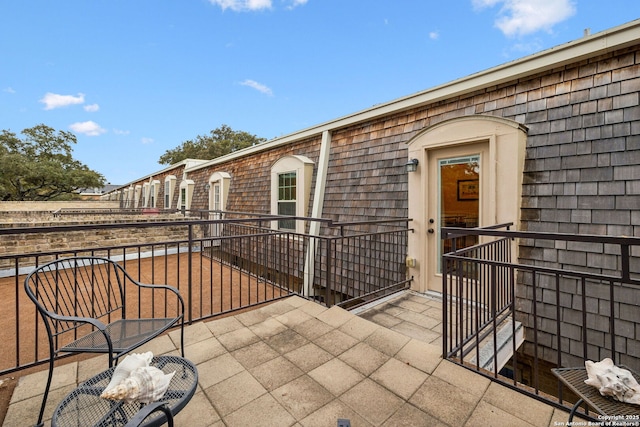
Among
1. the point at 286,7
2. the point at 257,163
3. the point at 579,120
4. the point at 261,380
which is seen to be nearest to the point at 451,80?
the point at 579,120

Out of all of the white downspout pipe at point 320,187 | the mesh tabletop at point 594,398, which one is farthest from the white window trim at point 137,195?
the mesh tabletop at point 594,398

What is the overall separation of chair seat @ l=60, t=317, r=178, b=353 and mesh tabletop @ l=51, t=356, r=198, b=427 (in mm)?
325

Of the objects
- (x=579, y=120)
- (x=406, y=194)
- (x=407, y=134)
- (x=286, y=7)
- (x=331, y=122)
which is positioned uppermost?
(x=286, y=7)

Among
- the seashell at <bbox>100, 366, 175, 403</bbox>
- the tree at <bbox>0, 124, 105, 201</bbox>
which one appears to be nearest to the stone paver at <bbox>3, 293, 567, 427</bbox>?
Result: the seashell at <bbox>100, 366, 175, 403</bbox>

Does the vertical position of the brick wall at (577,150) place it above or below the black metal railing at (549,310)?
above

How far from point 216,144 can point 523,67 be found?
89.1 feet

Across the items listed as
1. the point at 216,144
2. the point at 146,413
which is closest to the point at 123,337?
the point at 146,413

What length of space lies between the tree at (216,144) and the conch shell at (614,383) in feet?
93.5

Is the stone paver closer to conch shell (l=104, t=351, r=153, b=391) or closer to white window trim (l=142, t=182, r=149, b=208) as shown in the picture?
conch shell (l=104, t=351, r=153, b=391)

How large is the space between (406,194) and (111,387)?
4160mm

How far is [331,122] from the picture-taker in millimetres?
5656

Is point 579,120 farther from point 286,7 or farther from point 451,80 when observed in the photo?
point 286,7

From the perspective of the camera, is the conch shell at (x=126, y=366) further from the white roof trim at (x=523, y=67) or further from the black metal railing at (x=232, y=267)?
the white roof trim at (x=523, y=67)

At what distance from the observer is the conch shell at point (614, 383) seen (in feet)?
3.77
